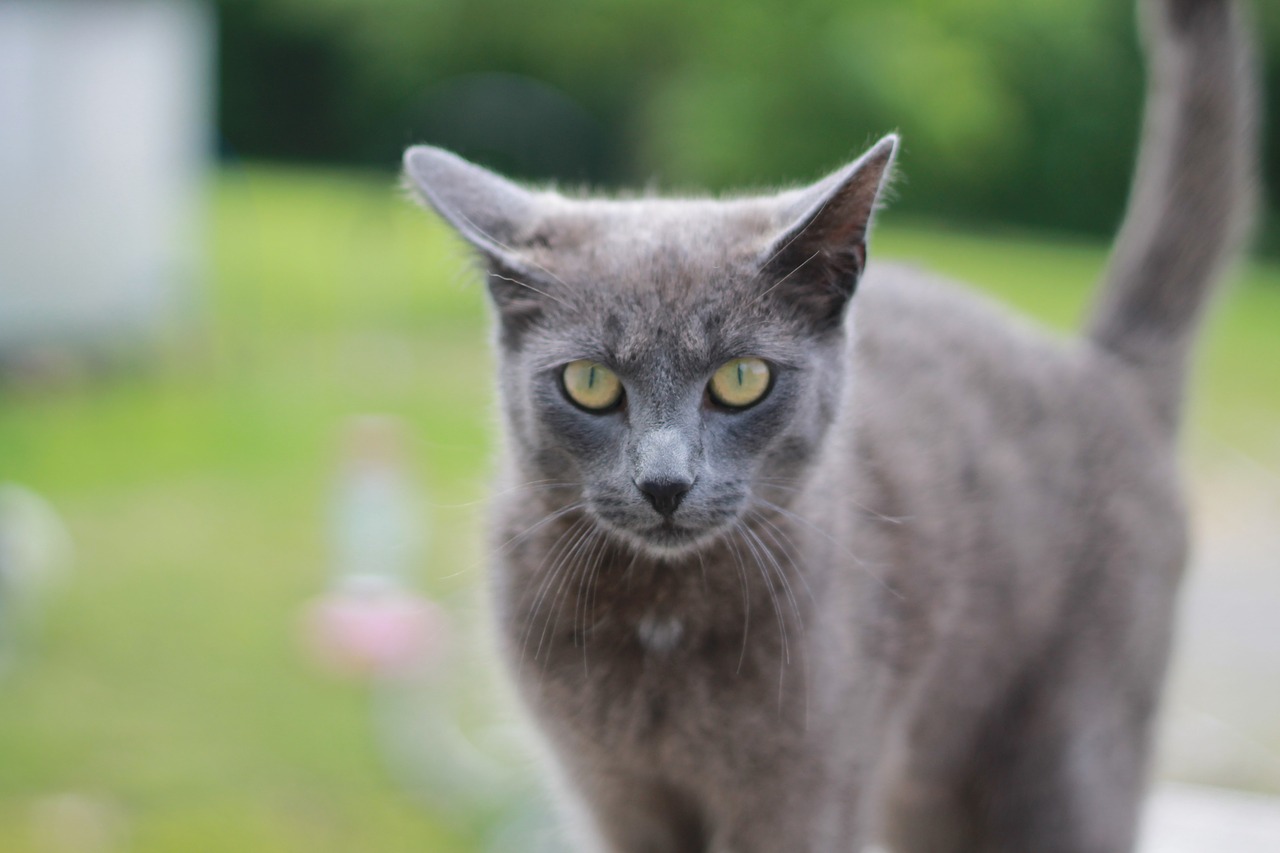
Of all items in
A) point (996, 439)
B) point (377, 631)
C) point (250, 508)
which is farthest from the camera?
point (250, 508)

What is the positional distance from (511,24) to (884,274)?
263 inches

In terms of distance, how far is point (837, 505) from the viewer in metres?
1.58

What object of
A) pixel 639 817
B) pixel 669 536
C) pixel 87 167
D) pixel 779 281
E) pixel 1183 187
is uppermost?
pixel 1183 187

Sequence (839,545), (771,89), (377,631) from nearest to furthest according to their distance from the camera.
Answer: (839,545) < (377,631) < (771,89)

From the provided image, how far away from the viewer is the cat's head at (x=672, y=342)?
1.32m

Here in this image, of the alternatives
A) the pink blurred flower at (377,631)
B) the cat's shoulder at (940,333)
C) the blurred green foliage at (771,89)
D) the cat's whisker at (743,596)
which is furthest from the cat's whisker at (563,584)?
the blurred green foliage at (771,89)

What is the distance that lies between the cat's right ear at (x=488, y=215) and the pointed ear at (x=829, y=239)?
0.25 m

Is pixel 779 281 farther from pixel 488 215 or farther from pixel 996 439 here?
pixel 996 439

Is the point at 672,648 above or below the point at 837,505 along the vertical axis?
below

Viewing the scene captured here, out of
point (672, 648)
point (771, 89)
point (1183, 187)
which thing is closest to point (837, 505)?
point (672, 648)

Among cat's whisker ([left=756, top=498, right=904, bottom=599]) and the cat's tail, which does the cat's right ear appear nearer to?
cat's whisker ([left=756, top=498, right=904, bottom=599])

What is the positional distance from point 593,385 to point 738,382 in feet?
0.47

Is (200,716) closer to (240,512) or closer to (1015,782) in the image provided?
(240,512)

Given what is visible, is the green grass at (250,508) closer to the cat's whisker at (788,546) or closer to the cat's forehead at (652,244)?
the cat's forehead at (652,244)
